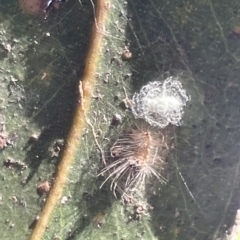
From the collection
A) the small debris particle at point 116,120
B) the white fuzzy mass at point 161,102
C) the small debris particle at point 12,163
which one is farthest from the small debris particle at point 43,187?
the white fuzzy mass at point 161,102

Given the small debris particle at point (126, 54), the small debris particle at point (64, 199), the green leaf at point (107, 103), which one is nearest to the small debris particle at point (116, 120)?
the green leaf at point (107, 103)

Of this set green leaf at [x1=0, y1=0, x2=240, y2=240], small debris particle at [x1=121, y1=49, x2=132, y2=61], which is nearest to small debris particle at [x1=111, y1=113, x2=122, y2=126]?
green leaf at [x1=0, y1=0, x2=240, y2=240]

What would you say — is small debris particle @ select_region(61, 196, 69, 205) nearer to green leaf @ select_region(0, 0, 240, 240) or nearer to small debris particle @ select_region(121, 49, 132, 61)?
green leaf @ select_region(0, 0, 240, 240)

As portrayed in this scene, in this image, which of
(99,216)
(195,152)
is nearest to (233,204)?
(195,152)

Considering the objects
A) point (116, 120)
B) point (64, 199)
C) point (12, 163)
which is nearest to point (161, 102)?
point (116, 120)

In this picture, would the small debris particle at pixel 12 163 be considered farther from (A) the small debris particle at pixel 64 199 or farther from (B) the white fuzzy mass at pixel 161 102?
(B) the white fuzzy mass at pixel 161 102

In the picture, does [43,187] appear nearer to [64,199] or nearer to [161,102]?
[64,199]

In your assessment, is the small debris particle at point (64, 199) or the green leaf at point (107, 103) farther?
the small debris particle at point (64, 199)

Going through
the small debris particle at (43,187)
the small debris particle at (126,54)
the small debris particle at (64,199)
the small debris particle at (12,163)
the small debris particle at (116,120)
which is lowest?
the small debris particle at (64,199)

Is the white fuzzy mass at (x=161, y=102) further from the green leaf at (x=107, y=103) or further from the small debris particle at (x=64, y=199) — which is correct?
the small debris particle at (x=64, y=199)

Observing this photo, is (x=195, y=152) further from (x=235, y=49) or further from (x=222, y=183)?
(x=235, y=49)

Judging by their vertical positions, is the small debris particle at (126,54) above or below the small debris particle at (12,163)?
above
